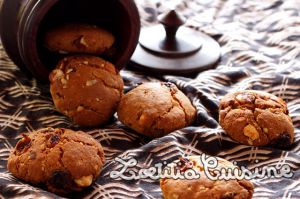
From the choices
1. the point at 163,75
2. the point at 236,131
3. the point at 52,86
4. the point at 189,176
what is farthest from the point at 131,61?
the point at 189,176

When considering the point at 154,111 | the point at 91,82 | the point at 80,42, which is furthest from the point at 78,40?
the point at 154,111

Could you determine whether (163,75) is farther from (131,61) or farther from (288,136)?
(288,136)

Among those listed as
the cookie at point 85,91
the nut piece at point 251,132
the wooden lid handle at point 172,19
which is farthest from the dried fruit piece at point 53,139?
the wooden lid handle at point 172,19

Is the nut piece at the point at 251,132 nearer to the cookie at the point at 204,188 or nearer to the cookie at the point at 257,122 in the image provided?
the cookie at the point at 257,122

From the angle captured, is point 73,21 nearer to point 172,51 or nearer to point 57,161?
point 172,51

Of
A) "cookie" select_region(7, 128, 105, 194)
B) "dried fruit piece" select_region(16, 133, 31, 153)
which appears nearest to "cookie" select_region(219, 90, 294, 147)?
"cookie" select_region(7, 128, 105, 194)
